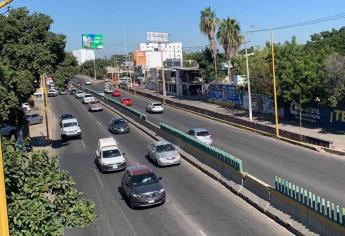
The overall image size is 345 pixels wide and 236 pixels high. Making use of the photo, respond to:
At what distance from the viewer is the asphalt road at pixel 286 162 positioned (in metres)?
24.1

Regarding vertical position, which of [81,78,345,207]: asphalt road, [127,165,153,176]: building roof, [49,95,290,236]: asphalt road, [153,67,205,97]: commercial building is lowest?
[49,95,290,236]: asphalt road

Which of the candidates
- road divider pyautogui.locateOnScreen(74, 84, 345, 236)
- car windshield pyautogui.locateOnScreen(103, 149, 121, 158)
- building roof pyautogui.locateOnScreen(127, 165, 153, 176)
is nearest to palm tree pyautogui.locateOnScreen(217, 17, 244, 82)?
road divider pyautogui.locateOnScreen(74, 84, 345, 236)

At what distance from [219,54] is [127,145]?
159ft

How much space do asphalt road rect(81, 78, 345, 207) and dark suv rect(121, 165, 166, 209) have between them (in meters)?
6.45

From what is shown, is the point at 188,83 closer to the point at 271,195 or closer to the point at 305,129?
the point at 305,129

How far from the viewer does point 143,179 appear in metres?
23.3

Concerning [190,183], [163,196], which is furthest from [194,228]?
[190,183]

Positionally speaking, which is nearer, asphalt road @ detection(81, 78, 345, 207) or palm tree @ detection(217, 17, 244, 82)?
asphalt road @ detection(81, 78, 345, 207)

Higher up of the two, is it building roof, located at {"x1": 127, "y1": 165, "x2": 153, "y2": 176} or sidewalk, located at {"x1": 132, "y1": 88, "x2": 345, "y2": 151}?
building roof, located at {"x1": 127, "y1": 165, "x2": 153, "y2": 176}

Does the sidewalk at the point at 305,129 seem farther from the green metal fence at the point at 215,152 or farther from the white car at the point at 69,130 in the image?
the white car at the point at 69,130

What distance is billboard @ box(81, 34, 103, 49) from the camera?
12012cm

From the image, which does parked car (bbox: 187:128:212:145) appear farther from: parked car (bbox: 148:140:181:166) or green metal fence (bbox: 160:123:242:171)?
parked car (bbox: 148:140:181:166)

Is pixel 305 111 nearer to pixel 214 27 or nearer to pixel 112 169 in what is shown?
pixel 112 169

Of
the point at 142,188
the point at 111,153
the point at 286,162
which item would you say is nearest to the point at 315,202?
the point at 142,188
